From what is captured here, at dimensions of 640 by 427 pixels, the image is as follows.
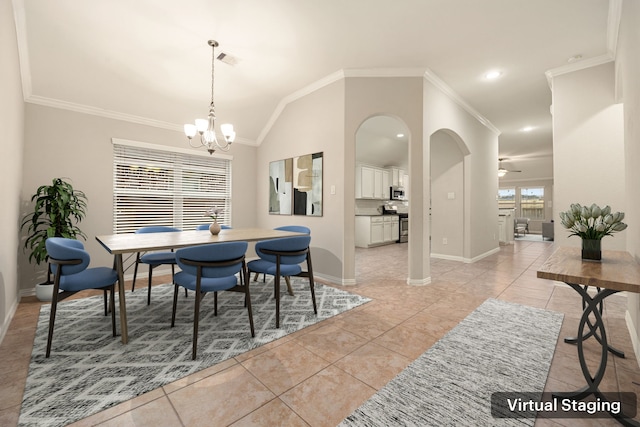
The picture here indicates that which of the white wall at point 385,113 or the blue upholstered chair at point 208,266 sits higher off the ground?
the white wall at point 385,113

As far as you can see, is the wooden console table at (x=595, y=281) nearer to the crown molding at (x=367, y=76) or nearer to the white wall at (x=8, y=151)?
the crown molding at (x=367, y=76)

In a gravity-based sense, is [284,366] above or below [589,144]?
below

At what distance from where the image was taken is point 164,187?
4.45 metres

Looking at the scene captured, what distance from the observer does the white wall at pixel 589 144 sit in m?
3.24

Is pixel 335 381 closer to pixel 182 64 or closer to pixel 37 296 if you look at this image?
pixel 37 296

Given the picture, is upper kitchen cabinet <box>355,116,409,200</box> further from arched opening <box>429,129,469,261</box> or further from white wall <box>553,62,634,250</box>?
white wall <box>553,62,634,250</box>

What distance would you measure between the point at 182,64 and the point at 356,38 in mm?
2187

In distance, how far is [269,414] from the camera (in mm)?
1374

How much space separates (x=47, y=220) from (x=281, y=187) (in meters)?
3.08

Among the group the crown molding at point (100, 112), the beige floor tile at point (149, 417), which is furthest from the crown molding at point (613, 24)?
the crown molding at point (100, 112)

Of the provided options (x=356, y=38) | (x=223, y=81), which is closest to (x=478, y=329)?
(x=356, y=38)

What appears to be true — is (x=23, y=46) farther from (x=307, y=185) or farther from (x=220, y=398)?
(x=220, y=398)

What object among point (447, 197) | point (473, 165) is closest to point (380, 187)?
point (447, 197)

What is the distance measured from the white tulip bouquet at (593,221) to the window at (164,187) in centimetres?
478
